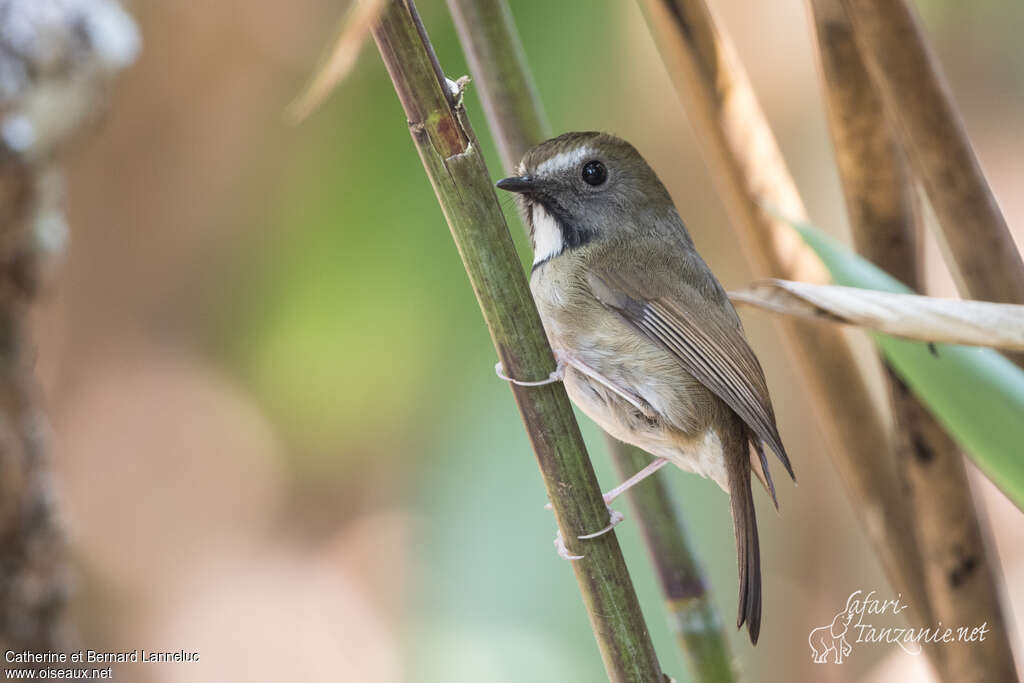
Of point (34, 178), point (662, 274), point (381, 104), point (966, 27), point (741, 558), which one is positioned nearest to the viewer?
point (34, 178)

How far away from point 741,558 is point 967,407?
1.69ft

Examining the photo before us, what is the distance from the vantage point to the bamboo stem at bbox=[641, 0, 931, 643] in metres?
1.46

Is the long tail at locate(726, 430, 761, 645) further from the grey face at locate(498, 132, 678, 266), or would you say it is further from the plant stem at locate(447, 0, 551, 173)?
the plant stem at locate(447, 0, 551, 173)

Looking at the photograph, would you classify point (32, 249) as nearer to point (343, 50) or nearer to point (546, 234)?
point (343, 50)

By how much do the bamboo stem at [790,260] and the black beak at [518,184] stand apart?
0.32m

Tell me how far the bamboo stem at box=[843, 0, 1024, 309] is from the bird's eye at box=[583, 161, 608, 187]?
712 mm

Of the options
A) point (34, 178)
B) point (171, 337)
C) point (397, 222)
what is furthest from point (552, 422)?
point (171, 337)

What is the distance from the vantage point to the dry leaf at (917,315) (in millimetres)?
929

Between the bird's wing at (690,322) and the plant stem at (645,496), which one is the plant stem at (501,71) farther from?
the bird's wing at (690,322)

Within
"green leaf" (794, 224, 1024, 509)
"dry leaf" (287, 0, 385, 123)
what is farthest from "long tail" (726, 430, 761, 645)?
"dry leaf" (287, 0, 385, 123)

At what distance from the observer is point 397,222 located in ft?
8.97

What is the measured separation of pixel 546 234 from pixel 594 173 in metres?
0.16

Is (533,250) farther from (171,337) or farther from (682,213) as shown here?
(171,337)

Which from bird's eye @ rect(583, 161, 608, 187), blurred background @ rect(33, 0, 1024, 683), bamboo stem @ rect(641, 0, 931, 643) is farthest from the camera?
blurred background @ rect(33, 0, 1024, 683)
